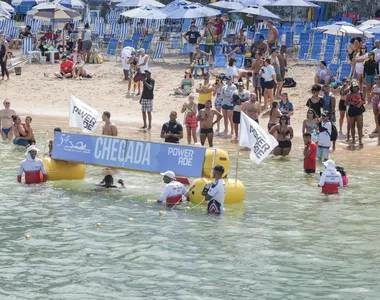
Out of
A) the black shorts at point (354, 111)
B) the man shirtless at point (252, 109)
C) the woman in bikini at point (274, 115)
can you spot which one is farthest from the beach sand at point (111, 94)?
the woman in bikini at point (274, 115)

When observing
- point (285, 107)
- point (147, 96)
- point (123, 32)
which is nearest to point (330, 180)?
point (285, 107)

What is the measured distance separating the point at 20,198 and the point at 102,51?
2021cm

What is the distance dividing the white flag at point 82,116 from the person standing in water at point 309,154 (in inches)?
190

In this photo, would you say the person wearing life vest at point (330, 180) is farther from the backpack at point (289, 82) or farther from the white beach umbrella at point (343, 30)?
the white beach umbrella at point (343, 30)

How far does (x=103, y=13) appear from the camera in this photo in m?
47.9

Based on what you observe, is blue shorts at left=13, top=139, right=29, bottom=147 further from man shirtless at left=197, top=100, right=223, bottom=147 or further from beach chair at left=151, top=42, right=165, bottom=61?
beach chair at left=151, top=42, right=165, bottom=61

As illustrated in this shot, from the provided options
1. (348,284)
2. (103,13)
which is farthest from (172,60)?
(348,284)

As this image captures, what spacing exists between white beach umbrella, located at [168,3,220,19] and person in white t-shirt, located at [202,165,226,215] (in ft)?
58.7

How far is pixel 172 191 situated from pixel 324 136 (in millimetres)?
5958

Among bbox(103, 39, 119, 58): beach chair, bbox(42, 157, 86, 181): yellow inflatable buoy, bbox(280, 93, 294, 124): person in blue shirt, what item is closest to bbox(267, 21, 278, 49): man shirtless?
bbox(103, 39, 119, 58): beach chair

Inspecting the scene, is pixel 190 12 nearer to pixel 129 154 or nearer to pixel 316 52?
pixel 316 52

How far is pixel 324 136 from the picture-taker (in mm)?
23859

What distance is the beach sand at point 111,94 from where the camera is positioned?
3014 cm

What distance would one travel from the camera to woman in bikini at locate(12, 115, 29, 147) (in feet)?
83.9
